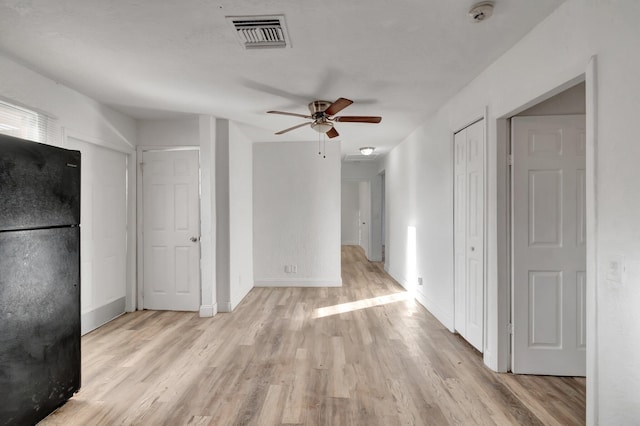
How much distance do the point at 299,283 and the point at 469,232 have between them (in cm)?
344

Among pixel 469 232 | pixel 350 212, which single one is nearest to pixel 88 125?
pixel 469 232

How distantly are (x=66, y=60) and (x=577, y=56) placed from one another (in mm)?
3598

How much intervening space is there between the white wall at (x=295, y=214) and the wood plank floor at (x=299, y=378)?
1717 millimetres

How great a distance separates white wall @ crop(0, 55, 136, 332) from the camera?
280 cm

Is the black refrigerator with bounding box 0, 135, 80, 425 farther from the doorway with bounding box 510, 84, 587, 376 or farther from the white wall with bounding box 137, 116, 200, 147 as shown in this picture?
the doorway with bounding box 510, 84, 587, 376

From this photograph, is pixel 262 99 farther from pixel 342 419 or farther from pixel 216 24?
pixel 342 419

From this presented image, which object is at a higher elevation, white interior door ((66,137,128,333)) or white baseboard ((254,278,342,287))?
white interior door ((66,137,128,333))

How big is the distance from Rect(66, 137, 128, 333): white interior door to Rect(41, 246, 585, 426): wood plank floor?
1.42 ft

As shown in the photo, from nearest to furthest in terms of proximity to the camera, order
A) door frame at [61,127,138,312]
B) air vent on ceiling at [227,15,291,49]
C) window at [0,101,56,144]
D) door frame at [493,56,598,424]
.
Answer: door frame at [493,56,598,424] → air vent on ceiling at [227,15,291,49] → window at [0,101,56,144] → door frame at [61,127,138,312]

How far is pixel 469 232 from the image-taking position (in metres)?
3.33

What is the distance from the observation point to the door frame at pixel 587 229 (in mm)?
1745

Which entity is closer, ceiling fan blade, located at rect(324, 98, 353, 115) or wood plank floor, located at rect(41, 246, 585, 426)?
wood plank floor, located at rect(41, 246, 585, 426)

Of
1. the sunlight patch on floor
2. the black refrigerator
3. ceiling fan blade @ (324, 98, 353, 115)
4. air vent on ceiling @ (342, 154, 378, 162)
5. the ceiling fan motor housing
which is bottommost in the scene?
the sunlight patch on floor

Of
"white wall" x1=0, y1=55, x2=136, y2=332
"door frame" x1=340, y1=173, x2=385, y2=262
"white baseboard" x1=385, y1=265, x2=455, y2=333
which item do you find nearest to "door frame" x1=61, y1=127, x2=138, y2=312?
"white wall" x1=0, y1=55, x2=136, y2=332
